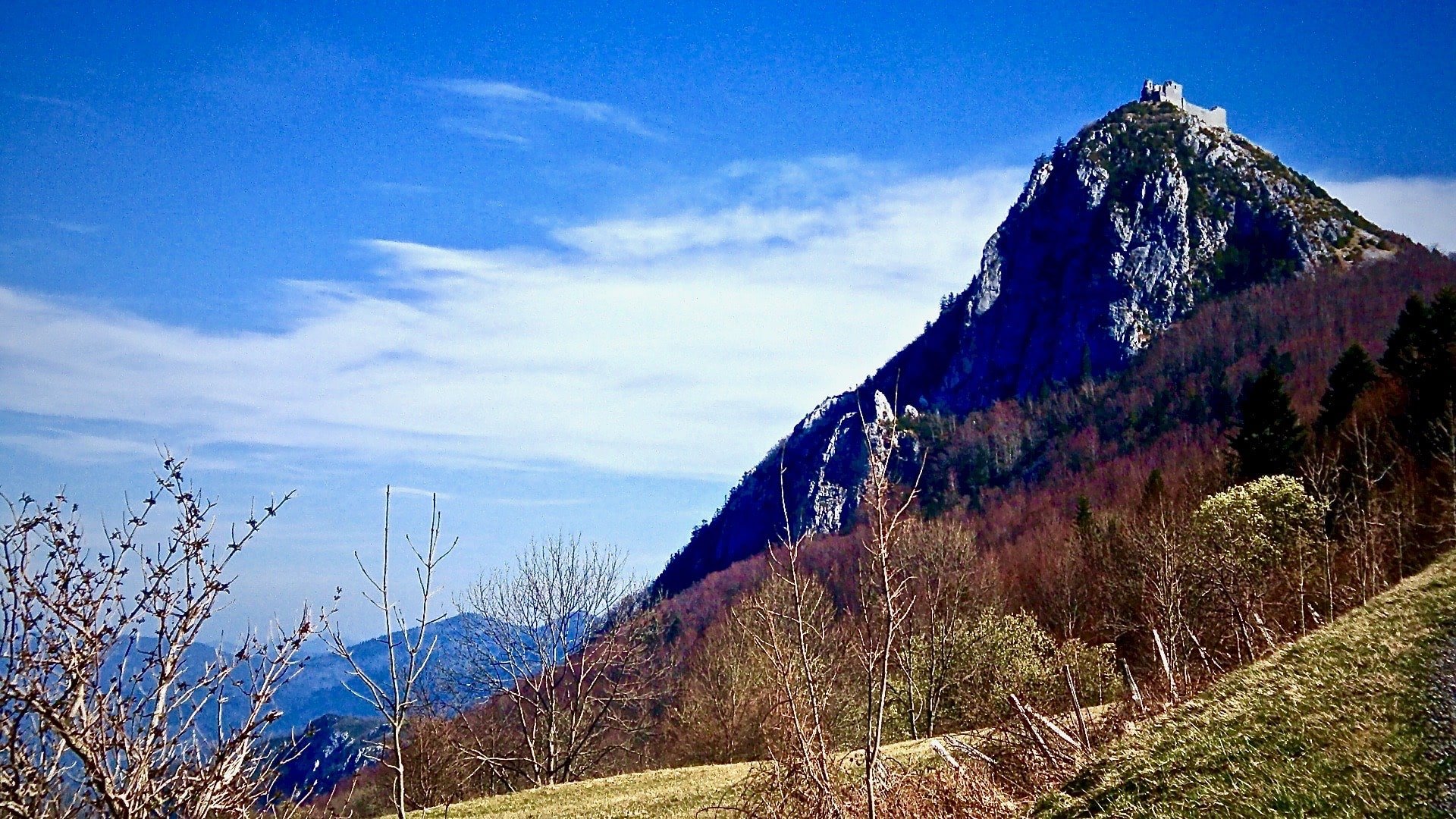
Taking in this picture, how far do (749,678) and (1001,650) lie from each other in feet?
38.7

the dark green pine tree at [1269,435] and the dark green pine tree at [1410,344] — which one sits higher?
the dark green pine tree at [1410,344]

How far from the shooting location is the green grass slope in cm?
655

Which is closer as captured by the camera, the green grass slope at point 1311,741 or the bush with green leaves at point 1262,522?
the green grass slope at point 1311,741

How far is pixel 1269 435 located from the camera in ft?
165

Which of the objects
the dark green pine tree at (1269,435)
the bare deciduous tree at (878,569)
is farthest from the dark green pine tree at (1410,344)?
the bare deciduous tree at (878,569)

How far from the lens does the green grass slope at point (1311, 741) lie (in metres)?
6.55

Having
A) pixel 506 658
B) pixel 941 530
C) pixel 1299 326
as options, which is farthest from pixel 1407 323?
pixel 1299 326

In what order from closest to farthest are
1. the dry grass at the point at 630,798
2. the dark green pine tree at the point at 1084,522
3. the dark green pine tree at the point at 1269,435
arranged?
1. the dry grass at the point at 630,798
2. the dark green pine tree at the point at 1269,435
3. the dark green pine tree at the point at 1084,522

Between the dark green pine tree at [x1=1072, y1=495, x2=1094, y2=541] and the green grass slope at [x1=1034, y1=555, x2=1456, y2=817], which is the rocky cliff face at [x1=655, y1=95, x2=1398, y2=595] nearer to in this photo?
the dark green pine tree at [x1=1072, y1=495, x2=1094, y2=541]

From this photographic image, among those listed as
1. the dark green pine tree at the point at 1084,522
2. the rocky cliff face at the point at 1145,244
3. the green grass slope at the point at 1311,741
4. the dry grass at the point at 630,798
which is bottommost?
the dry grass at the point at 630,798

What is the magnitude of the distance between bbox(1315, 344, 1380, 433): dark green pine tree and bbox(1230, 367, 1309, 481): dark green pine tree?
3.10 metres

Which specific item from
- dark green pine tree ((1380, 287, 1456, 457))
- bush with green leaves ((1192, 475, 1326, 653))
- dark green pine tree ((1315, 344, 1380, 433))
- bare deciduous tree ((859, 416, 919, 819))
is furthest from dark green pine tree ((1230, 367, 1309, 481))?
bare deciduous tree ((859, 416, 919, 819))

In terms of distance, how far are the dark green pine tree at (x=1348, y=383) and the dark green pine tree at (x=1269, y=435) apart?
3.10 m

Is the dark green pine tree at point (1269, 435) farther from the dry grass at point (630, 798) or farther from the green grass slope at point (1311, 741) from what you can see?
the green grass slope at point (1311, 741)
